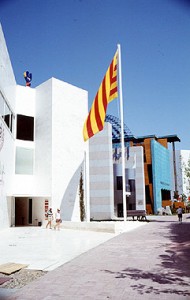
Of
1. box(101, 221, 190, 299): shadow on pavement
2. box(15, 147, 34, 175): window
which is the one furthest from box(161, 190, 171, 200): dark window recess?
box(101, 221, 190, 299): shadow on pavement

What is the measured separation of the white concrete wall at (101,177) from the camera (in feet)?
137

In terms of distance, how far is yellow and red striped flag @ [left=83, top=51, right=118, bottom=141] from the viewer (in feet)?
65.6

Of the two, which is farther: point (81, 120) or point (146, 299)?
point (81, 120)

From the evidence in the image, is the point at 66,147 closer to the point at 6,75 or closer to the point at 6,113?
the point at 6,113

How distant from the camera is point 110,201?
41.6 meters

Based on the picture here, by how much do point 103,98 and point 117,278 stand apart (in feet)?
48.1

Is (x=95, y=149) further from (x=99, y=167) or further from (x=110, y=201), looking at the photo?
(x=110, y=201)

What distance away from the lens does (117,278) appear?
7.23 meters

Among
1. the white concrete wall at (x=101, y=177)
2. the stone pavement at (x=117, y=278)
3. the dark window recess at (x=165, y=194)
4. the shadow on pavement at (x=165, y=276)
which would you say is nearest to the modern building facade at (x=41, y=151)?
the white concrete wall at (x=101, y=177)

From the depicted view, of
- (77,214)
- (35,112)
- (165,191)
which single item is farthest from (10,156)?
(165,191)

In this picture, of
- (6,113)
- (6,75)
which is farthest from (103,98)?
(6,113)

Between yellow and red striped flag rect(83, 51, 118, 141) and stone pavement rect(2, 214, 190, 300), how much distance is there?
1108 centimetres

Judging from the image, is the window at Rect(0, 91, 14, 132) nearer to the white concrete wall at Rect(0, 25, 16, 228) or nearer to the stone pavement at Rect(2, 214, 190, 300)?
the white concrete wall at Rect(0, 25, 16, 228)

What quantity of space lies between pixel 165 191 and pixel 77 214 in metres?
42.5
